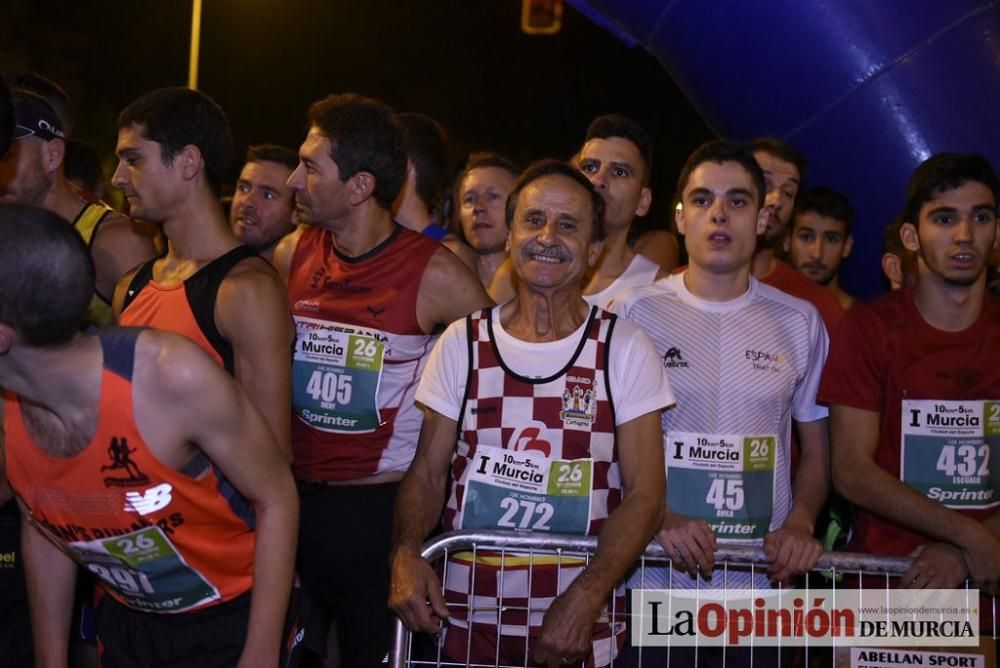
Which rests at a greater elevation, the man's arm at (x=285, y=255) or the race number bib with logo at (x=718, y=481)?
the man's arm at (x=285, y=255)

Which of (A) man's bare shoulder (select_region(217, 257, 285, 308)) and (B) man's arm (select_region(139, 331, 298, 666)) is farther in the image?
(A) man's bare shoulder (select_region(217, 257, 285, 308))

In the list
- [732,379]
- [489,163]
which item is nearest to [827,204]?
[489,163]

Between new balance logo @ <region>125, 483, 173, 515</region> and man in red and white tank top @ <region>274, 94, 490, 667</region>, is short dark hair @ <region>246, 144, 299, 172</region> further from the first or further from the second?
new balance logo @ <region>125, 483, 173, 515</region>

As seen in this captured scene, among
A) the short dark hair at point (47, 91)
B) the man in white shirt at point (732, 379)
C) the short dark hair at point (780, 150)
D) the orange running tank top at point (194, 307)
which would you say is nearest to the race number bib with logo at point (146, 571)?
the orange running tank top at point (194, 307)

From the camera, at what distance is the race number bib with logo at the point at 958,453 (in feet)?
12.5

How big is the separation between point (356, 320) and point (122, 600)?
149 cm

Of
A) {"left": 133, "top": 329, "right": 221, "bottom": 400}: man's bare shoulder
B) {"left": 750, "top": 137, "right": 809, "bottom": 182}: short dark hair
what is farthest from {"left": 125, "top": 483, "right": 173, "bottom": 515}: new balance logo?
{"left": 750, "top": 137, "right": 809, "bottom": 182}: short dark hair

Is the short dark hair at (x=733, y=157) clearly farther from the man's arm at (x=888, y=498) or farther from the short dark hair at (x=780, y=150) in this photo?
the short dark hair at (x=780, y=150)

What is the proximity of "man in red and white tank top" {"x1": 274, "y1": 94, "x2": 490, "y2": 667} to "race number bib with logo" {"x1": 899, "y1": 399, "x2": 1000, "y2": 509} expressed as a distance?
1576 millimetres

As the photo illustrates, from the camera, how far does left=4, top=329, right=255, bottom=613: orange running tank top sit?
2691 mm

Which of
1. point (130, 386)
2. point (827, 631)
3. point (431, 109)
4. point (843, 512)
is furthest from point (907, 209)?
point (431, 109)

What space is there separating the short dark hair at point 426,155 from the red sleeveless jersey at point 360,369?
1301 millimetres

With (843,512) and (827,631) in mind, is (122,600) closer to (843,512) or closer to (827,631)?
(827,631)

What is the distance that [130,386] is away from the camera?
8.75 feet
